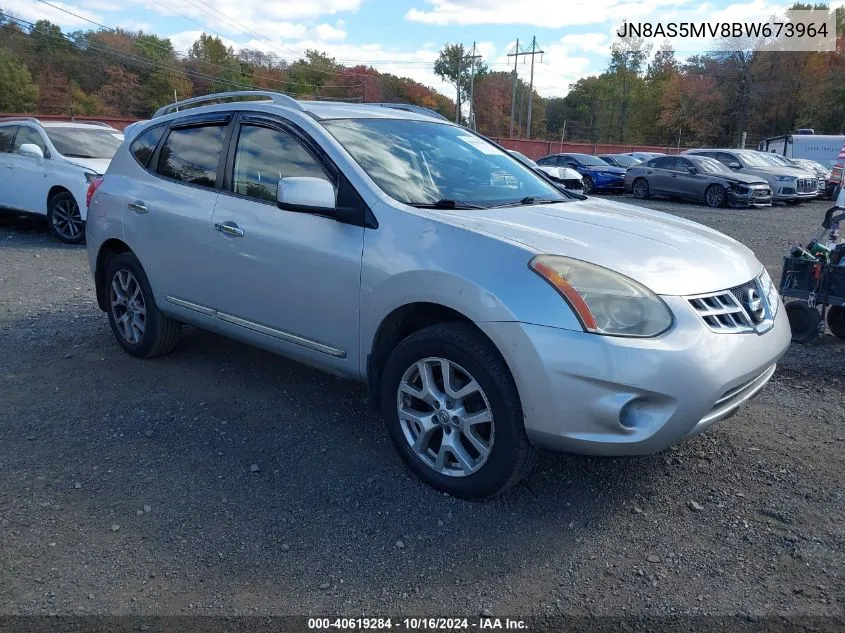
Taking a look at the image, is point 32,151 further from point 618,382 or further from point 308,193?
point 618,382

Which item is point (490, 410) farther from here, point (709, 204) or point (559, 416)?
point (709, 204)

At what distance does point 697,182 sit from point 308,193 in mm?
18081

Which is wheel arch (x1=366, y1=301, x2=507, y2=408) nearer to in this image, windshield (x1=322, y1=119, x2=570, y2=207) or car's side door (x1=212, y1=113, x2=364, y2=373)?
car's side door (x1=212, y1=113, x2=364, y2=373)

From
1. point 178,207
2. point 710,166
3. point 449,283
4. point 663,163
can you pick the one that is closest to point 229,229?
point 178,207

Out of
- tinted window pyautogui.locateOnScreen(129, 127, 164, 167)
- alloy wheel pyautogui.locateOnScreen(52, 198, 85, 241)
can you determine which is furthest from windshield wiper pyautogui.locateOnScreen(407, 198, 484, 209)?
alloy wheel pyautogui.locateOnScreen(52, 198, 85, 241)

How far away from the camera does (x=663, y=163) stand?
68.5 feet

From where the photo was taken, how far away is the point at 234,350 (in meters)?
5.37

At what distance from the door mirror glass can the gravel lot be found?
4.27 feet

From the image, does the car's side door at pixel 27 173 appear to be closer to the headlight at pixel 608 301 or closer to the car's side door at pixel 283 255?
the car's side door at pixel 283 255

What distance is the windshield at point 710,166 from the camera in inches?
768

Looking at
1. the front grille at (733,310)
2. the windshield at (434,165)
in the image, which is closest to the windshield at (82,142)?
the windshield at (434,165)

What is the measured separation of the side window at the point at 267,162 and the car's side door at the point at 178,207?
19cm

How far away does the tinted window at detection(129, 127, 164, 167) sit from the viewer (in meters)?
4.95

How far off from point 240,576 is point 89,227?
11.7 ft
